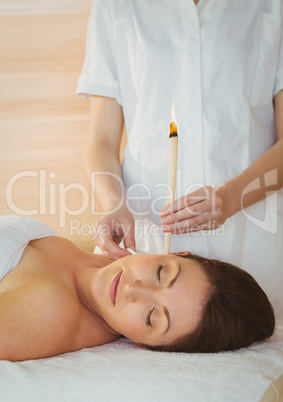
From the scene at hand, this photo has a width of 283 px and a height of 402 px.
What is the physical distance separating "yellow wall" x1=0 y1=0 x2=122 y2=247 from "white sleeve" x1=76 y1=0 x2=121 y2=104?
0.33 metres

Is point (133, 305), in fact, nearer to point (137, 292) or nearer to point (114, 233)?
point (137, 292)

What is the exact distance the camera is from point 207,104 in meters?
1.48

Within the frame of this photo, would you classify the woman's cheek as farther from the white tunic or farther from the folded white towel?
the white tunic

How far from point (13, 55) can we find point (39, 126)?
29cm

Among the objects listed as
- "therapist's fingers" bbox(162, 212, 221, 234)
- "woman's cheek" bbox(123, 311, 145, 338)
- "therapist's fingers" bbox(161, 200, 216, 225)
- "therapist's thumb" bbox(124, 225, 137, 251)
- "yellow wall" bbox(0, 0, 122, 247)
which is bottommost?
"woman's cheek" bbox(123, 311, 145, 338)

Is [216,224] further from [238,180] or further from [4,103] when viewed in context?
[4,103]

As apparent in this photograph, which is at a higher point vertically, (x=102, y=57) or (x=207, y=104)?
(x=102, y=57)

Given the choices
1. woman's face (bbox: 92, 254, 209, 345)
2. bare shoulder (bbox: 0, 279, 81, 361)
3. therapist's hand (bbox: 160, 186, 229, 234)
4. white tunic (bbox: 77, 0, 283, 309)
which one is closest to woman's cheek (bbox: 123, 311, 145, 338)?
woman's face (bbox: 92, 254, 209, 345)

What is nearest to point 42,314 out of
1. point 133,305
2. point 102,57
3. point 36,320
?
point 36,320

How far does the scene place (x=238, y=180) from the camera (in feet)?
4.54

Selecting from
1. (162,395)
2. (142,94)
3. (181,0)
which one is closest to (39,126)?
(142,94)

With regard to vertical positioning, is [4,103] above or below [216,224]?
above

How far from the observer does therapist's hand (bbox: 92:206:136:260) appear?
1.32 m

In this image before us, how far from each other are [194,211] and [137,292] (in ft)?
0.87
